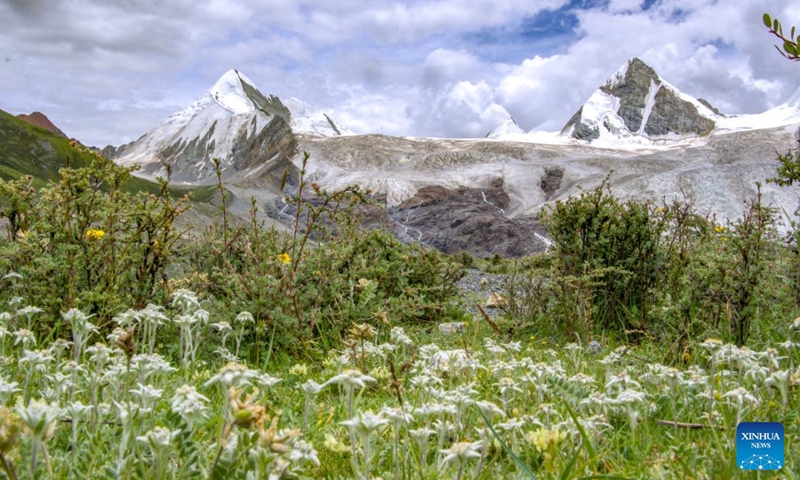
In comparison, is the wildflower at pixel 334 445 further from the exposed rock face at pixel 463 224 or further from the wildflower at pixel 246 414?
the exposed rock face at pixel 463 224

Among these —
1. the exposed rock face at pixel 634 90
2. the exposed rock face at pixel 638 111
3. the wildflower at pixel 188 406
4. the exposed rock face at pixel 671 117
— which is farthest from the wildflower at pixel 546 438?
the exposed rock face at pixel 634 90

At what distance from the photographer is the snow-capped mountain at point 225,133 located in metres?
93.1

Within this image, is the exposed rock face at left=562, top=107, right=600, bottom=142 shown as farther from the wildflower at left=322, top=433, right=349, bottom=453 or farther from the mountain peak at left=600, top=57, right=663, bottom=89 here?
the wildflower at left=322, top=433, right=349, bottom=453

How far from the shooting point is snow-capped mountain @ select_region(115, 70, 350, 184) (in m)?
93.1

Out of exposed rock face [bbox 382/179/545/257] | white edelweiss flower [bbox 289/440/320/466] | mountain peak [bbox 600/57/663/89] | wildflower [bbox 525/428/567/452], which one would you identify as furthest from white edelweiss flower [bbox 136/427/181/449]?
mountain peak [bbox 600/57/663/89]

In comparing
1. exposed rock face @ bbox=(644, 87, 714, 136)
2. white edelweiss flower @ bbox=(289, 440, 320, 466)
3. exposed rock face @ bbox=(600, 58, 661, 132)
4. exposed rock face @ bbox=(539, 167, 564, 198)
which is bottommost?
white edelweiss flower @ bbox=(289, 440, 320, 466)

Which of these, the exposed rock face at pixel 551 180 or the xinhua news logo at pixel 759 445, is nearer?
the xinhua news logo at pixel 759 445

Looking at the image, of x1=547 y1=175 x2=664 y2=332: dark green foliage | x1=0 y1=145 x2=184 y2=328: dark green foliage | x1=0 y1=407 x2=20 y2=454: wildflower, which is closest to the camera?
x1=0 y1=407 x2=20 y2=454: wildflower

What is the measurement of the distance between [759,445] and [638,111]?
6208 inches

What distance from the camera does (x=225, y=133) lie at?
10438 centimetres

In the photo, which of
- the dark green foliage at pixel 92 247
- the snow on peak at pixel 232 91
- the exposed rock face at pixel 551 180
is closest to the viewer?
the dark green foliage at pixel 92 247

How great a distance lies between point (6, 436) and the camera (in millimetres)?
873

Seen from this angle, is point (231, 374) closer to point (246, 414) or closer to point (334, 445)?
point (246, 414)

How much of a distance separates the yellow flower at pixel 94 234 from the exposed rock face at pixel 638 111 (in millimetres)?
139620
